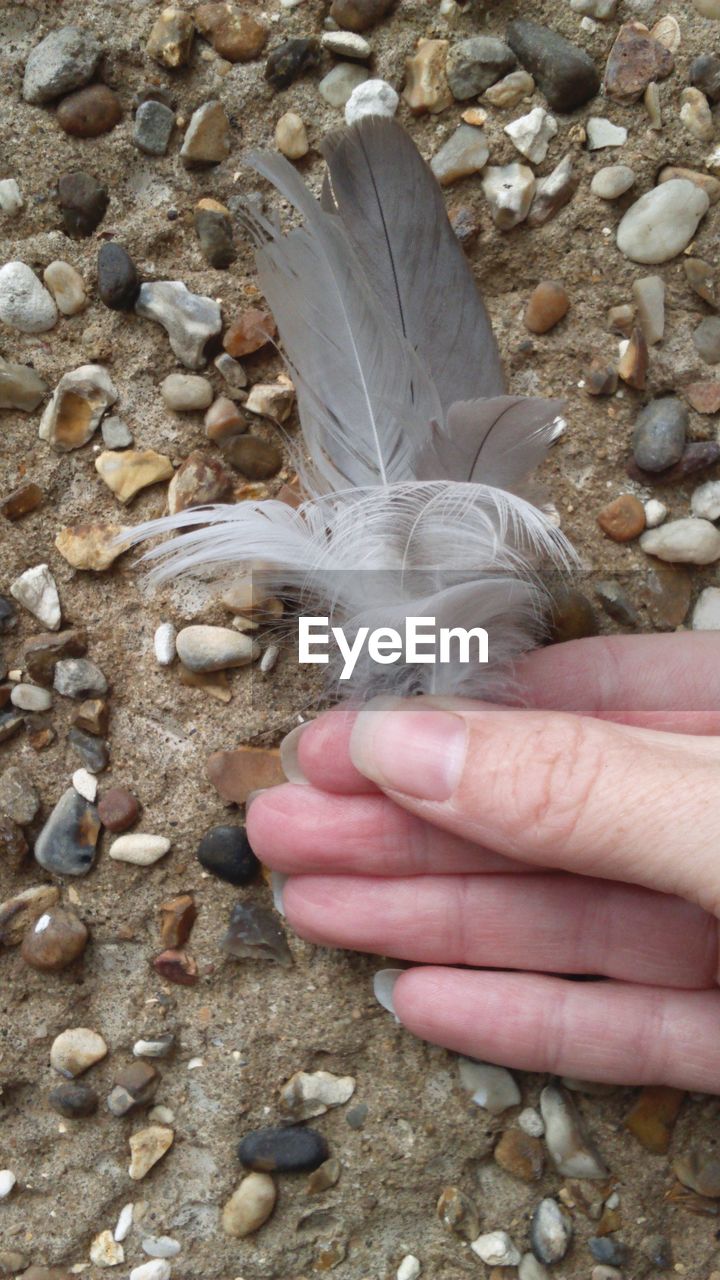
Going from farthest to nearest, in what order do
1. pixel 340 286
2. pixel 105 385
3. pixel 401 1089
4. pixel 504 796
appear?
pixel 105 385 < pixel 401 1089 < pixel 340 286 < pixel 504 796

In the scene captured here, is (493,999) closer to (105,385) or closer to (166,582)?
(166,582)

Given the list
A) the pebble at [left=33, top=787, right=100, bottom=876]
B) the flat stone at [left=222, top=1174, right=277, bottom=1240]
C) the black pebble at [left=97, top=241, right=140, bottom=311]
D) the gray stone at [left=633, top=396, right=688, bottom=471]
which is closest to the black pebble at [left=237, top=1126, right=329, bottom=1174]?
→ the flat stone at [left=222, top=1174, right=277, bottom=1240]

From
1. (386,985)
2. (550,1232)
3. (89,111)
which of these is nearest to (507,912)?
(386,985)

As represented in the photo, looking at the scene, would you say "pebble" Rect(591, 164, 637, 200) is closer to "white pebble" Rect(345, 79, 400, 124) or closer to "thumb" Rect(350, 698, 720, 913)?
"white pebble" Rect(345, 79, 400, 124)

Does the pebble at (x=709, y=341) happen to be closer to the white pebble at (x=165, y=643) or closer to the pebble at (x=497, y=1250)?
the white pebble at (x=165, y=643)

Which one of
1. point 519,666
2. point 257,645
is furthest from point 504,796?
point 257,645

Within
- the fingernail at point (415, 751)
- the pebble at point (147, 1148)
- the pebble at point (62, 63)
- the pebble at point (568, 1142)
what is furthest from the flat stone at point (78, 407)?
the pebble at point (568, 1142)
